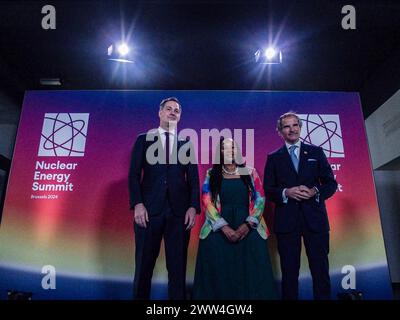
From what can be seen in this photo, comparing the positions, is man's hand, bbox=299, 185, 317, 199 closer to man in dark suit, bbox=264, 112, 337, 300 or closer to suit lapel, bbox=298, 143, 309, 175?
man in dark suit, bbox=264, 112, 337, 300

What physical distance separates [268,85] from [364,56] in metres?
1.31

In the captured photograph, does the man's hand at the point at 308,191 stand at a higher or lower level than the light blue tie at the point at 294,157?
lower

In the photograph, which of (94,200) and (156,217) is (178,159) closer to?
(156,217)

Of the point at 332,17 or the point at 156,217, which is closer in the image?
the point at 156,217

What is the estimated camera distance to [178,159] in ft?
12.6

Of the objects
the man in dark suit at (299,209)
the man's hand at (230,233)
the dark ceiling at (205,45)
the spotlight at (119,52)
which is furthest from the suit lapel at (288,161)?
the spotlight at (119,52)

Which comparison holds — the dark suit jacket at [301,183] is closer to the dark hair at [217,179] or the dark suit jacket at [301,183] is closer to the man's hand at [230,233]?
the dark hair at [217,179]

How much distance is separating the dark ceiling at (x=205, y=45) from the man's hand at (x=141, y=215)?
2175mm

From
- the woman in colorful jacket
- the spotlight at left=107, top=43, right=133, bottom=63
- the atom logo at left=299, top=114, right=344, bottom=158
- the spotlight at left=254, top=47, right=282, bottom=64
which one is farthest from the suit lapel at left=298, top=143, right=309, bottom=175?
the spotlight at left=107, top=43, right=133, bottom=63

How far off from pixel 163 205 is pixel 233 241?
2.69ft

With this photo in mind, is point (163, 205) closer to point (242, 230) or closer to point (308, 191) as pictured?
point (242, 230)

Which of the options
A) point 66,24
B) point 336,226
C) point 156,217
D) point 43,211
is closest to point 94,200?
point 43,211

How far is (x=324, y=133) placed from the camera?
466 centimetres

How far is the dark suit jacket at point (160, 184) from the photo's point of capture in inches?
145
